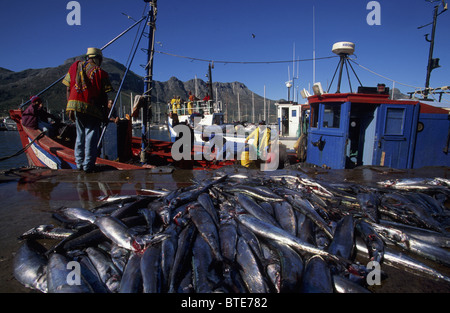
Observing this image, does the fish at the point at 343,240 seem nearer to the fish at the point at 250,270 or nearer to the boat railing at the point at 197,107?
the fish at the point at 250,270

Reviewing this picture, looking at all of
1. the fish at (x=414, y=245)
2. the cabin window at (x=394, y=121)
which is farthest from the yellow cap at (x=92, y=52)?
the cabin window at (x=394, y=121)

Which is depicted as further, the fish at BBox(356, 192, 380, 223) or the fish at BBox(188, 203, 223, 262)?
the fish at BBox(356, 192, 380, 223)

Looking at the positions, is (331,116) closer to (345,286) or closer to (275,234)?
(275,234)

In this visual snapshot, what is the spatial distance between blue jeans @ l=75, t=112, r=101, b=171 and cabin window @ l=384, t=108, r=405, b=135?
10.0m

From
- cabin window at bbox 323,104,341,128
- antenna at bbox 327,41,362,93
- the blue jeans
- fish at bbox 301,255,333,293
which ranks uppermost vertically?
antenna at bbox 327,41,362,93

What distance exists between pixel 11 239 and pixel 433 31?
85.2 feet

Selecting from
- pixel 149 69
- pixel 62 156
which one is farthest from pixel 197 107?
pixel 62 156

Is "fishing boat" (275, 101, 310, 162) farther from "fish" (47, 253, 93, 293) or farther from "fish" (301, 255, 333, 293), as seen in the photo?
"fish" (47, 253, 93, 293)

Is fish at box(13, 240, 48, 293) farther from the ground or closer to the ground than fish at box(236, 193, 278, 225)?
closer to the ground

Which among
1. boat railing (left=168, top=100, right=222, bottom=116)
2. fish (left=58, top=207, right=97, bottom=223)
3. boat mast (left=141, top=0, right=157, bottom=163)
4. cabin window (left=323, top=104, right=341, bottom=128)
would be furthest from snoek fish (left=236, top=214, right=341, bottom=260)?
boat railing (left=168, top=100, right=222, bottom=116)

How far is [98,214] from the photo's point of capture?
3277 millimetres

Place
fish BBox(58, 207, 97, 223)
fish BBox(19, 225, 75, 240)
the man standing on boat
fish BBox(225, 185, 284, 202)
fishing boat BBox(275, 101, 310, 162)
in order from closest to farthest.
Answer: fish BBox(19, 225, 75, 240) → fish BBox(58, 207, 97, 223) → fish BBox(225, 185, 284, 202) → the man standing on boat → fishing boat BBox(275, 101, 310, 162)

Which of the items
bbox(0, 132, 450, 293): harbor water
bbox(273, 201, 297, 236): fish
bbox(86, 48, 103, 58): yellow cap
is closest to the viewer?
bbox(0, 132, 450, 293): harbor water

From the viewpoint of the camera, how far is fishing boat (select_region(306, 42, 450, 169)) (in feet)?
27.5
